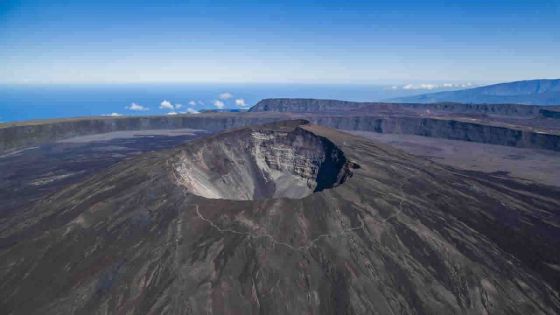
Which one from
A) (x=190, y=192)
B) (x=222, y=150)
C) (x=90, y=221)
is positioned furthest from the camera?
(x=222, y=150)

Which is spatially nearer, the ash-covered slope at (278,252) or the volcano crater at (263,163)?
the ash-covered slope at (278,252)

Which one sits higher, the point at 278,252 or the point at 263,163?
the point at 263,163

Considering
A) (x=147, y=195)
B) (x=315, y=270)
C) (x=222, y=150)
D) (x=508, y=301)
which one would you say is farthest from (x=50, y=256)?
(x=508, y=301)

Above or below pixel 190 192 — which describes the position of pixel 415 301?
below

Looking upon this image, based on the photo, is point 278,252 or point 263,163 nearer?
point 278,252

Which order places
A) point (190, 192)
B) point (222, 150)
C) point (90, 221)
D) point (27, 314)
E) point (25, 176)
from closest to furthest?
point (27, 314), point (90, 221), point (190, 192), point (222, 150), point (25, 176)

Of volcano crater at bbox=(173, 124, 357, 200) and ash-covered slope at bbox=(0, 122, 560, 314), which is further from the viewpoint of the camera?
volcano crater at bbox=(173, 124, 357, 200)

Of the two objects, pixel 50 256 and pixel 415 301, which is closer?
pixel 415 301

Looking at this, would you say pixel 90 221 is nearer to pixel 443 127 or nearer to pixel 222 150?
pixel 222 150
